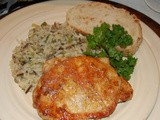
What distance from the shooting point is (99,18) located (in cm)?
473

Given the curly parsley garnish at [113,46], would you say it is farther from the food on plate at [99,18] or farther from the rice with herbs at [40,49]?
the food on plate at [99,18]

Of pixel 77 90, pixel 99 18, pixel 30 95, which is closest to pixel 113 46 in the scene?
pixel 99 18

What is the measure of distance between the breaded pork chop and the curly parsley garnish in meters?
0.23

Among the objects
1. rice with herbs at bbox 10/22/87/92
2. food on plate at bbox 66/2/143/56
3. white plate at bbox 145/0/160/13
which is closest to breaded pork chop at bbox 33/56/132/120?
rice with herbs at bbox 10/22/87/92

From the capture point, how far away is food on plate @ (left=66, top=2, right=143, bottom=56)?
14.9ft

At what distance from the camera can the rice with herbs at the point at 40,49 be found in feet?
12.8

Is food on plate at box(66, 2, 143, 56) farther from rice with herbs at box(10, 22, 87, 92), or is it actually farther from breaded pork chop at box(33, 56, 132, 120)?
breaded pork chop at box(33, 56, 132, 120)

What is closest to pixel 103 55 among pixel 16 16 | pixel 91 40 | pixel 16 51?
pixel 91 40

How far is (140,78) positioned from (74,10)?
154cm

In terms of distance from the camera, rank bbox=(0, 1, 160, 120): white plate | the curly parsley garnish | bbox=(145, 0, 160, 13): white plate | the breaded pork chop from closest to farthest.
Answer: the breaded pork chop
bbox=(0, 1, 160, 120): white plate
the curly parsley garnish
bbox=(145, 0, 160, 13): white plate

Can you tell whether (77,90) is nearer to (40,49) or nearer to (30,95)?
(30,95)

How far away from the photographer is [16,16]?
4.62 m

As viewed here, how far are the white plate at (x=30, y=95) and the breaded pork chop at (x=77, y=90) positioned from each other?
0.76ft

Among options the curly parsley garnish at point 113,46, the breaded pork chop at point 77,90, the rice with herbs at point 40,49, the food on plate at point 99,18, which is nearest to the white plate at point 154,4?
the food on plate at point 99,18
